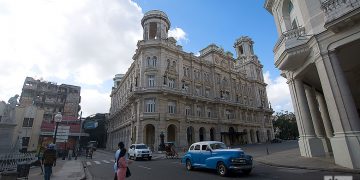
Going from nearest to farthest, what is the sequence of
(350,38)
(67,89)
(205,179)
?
(205,179) < (350,38) < (67,89)

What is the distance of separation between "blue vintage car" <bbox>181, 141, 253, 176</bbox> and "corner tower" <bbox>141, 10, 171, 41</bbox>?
30035 mm

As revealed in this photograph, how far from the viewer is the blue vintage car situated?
9.96 metres

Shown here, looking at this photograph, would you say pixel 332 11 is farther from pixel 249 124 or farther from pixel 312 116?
pixel 249 124

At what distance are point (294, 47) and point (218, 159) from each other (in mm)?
8060

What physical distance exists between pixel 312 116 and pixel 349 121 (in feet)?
19.9

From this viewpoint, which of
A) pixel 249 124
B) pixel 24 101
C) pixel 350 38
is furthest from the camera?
pixel 24 101

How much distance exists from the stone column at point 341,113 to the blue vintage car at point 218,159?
4.32 meters

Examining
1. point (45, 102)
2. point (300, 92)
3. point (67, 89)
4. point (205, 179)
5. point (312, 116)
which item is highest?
point (67, 89)

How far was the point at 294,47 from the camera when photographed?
12375 millimetres

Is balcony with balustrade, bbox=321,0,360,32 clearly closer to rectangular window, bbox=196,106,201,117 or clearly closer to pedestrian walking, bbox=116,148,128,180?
pedestrian walking, bbox=116,148,128,180

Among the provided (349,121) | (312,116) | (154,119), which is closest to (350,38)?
(349,121)

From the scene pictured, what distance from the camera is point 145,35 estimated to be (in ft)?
131

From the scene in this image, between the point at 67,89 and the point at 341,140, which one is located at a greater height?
the point at 67,89

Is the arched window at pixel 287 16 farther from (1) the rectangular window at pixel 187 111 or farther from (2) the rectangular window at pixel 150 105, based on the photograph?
(1) the rectangular window at pixel 187 111
